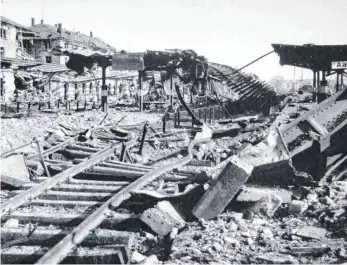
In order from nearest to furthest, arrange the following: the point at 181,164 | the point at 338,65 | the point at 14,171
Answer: the point at 14,171 → the point at 181,164 → the point at 338,65

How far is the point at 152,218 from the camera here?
4.40 meters

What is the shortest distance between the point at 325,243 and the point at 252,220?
959 millimetres

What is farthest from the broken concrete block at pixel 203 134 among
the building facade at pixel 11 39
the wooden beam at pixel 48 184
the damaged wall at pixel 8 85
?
the building facade at pixel 11 39

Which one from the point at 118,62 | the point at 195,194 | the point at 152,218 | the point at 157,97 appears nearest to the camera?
the point at 152,218

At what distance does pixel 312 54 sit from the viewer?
1795 centimetres

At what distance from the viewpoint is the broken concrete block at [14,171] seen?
5969 millimetres

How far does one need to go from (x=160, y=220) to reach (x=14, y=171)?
3278 mm

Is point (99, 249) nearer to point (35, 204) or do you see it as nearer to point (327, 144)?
point (35, 204)

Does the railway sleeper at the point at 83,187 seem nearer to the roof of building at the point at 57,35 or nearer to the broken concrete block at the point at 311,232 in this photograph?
the broken concrete block at the point at 311,232

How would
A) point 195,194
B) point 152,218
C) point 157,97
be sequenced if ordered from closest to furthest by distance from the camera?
point 152,218 → point 195,194 → point 157,97

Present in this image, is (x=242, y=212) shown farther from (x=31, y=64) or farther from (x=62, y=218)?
(x=31, y=64)

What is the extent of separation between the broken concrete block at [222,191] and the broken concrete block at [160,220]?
1.01 ft

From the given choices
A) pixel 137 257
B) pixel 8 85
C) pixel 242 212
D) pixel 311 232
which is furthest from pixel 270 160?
pixel 8 85

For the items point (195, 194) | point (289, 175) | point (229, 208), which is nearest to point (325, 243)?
point (229, 208)
